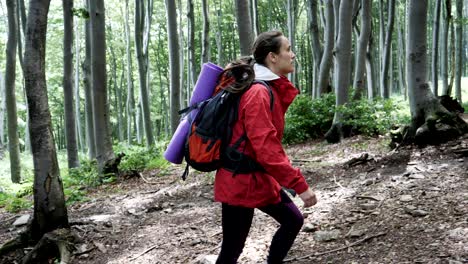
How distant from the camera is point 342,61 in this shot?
985 centimetres

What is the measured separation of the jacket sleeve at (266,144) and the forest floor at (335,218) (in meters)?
1.40

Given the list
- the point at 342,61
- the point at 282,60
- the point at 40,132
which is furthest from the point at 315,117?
the point at 282,60

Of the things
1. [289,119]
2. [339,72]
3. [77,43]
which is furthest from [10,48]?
[77,43]

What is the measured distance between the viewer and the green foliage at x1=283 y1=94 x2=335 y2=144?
11.5 m

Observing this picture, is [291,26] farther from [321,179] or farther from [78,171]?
[321,179]

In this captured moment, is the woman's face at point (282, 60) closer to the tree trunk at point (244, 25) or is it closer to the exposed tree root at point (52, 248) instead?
the exposed tree root at point (52, 248)

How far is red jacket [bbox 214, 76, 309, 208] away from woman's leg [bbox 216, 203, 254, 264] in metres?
0.10

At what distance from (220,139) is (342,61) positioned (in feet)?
25.4

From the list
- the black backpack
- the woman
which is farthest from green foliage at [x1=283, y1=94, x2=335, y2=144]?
the black backpack

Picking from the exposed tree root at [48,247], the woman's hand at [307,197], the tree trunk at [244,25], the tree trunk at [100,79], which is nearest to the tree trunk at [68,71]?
the tree trunk at [100,79]

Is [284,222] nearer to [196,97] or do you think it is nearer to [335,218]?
[196,97]

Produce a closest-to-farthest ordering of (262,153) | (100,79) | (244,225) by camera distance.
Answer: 1. (262,153)
2. (244,225)
3. (100,79)

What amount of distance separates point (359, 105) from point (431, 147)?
3.75 m

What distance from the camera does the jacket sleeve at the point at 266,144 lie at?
2.60m
